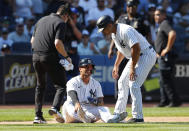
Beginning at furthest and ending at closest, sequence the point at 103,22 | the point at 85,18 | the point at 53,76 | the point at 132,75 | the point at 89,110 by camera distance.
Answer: the point at 85,18 → the point at 53,76 → the point at 89,110 → the point at 132,75 → the point at 103,22

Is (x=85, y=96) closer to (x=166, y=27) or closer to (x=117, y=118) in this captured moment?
(x=117, y=118)

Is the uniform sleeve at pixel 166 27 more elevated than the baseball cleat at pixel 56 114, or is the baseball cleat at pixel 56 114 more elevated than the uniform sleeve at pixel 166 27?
the uniform sleeve at pixel 166 27

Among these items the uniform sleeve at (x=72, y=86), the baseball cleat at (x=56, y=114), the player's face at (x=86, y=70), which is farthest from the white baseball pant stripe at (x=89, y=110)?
the player's face at (x=86, y=70)

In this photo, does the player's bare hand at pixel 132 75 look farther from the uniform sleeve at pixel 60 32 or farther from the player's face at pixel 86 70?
the uniform sleeve at pixel 60 32

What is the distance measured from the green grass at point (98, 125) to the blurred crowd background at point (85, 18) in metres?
3.34

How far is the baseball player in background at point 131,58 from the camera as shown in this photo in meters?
8.70

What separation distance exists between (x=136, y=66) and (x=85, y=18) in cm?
883

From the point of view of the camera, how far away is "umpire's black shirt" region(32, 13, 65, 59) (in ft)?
30.3

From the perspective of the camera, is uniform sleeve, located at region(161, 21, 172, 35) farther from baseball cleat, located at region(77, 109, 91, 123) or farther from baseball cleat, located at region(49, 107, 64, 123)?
baseball cleat, located at region(49, 107, 64, 123)

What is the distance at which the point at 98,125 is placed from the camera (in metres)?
8.65

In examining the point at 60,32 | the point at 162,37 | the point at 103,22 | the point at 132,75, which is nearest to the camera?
the point at 103,22

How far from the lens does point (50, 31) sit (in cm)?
932

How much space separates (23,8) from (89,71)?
343 inches

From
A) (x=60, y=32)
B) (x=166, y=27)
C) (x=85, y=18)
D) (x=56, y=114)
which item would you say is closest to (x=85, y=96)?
(x=56, y=114)
